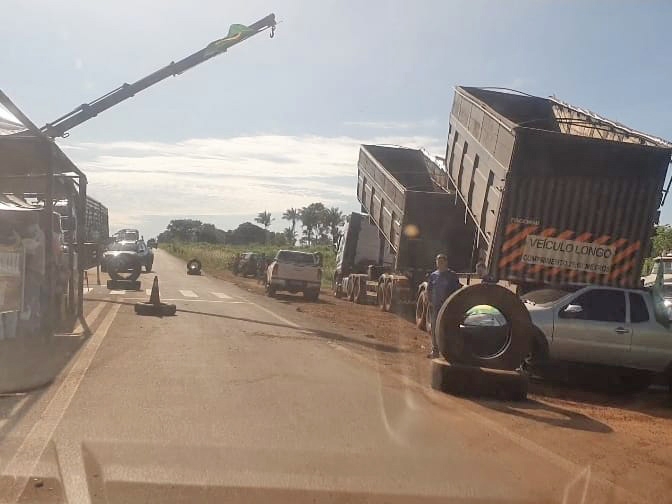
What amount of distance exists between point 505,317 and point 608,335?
6.20ft

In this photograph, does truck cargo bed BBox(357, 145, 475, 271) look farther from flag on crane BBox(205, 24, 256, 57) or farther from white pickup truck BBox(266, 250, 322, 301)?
flag on crane BBox(205, 24, 256, 57)

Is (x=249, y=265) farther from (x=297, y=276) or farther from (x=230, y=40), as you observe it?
(x=230, y=40)

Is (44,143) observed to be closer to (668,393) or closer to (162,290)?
(668,393)

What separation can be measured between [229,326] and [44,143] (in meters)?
5.73

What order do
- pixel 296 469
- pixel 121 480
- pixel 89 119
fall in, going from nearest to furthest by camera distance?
pixel 121 480, pixel 296 469, pixel 89 119

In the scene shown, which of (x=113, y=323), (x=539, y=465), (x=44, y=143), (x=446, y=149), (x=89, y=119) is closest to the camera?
(x=539, y=465)

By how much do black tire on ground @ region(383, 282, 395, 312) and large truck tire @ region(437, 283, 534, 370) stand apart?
38.8 feet

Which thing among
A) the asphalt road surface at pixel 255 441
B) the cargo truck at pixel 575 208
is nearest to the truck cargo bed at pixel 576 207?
the cargo truck at pixel 575 208

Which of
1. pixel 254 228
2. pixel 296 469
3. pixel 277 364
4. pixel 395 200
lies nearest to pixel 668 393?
pixel 277 364

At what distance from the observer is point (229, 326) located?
1648cm

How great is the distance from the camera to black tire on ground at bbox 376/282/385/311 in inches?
939

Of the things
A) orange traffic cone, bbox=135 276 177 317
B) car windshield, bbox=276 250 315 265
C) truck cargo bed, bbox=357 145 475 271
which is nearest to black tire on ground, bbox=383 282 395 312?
truck cargo bed, bbox=357 145 475 271

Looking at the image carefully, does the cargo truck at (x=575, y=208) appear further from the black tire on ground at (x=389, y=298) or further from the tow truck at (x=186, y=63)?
the tow truck at (x=186, y=63)

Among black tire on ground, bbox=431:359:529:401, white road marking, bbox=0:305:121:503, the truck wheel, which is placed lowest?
white road marking, bbox=0:305:121:503
